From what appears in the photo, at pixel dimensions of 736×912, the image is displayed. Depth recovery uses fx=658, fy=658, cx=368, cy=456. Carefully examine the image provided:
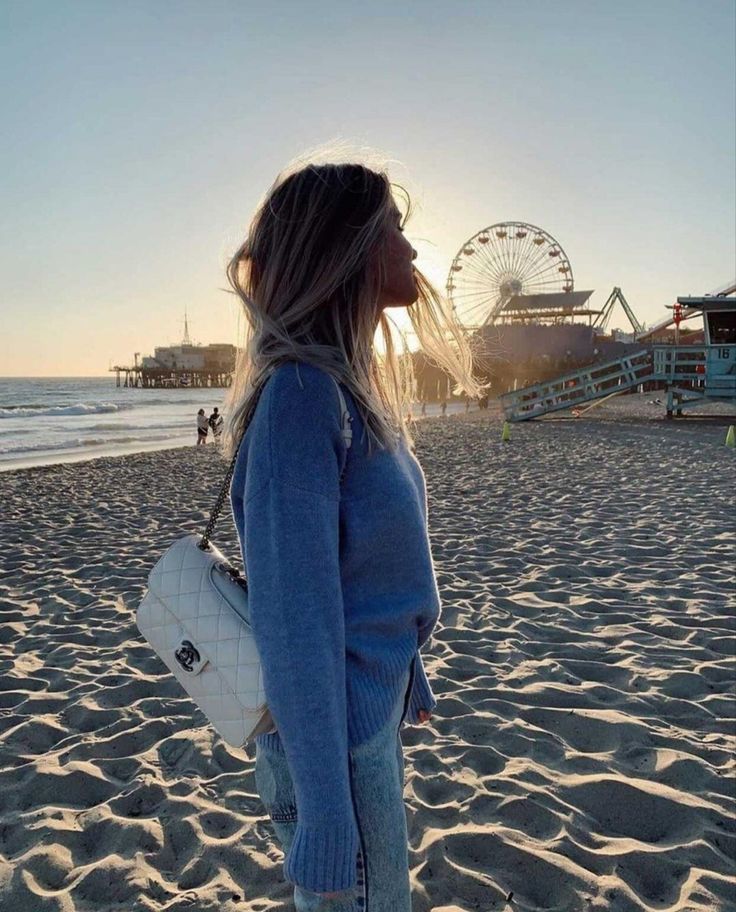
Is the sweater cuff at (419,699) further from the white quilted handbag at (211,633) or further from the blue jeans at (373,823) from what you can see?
the white quilted handbag at (211,633)

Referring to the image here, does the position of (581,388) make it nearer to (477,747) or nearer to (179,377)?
(477,747)

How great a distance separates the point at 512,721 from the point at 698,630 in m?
1.74

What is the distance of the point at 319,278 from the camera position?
1.15 m

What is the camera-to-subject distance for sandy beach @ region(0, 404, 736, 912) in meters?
2.26

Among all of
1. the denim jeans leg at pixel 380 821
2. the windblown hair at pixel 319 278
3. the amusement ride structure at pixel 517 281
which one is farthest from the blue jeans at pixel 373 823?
the amusement ride structure at pixel 517 281

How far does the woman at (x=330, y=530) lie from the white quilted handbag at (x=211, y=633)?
8 centimetres

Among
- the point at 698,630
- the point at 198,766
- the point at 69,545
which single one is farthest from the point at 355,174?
the point at 69,545

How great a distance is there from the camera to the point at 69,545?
23.4 ft

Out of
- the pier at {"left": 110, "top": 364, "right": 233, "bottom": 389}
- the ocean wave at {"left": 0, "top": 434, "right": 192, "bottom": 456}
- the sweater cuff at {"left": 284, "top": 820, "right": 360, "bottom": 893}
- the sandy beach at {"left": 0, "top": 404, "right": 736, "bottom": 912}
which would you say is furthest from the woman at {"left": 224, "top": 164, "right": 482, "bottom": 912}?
the pier at {"left": 110, "top": 364, "right": 233, "bottom": 389}

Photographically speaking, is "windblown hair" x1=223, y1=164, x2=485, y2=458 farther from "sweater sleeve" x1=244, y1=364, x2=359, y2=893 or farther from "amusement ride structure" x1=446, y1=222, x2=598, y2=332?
"amusement ride structure" x1=446, y1=222, x2=598, y2=332

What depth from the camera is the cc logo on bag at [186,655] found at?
1.20 m

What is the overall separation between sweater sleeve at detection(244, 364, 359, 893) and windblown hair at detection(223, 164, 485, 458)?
16cm

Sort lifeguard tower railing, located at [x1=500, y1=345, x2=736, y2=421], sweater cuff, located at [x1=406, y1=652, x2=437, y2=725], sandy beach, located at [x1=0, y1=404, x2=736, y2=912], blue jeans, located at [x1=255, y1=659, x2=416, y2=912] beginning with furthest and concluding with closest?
lifeguard tower railing, located at [x1=500, y1=345, x2=736, y2=421], sandy beach, located at [x1=0, y1=404, x2=736, y2=912], sweater cuff, located at [x1=406, y1=652, x2=437, y2=725], blue jeans, located at [x1=255, y1=659, x2=416, y2=912]

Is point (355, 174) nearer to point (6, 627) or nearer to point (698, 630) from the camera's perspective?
point (698, 630)
